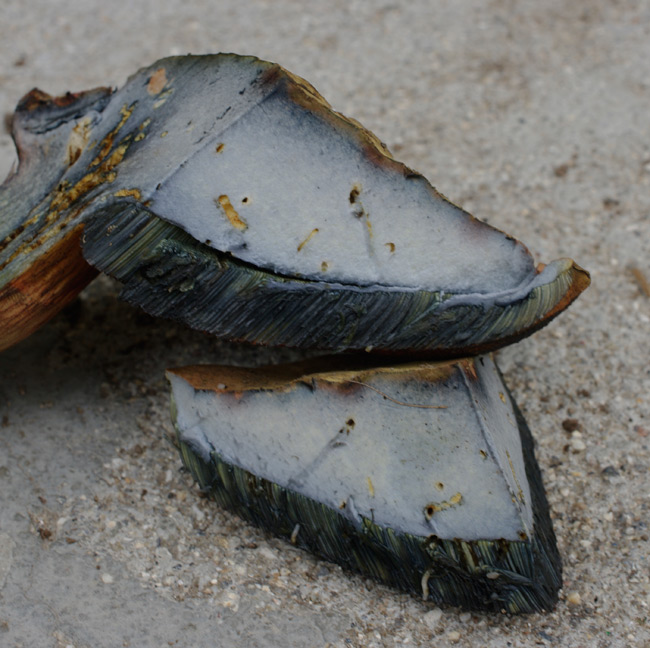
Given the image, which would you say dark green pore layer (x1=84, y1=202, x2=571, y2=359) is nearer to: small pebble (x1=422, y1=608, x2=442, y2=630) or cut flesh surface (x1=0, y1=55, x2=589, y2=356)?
cut flesh surface (x1=0, y1=55, x2=589, y2=356)

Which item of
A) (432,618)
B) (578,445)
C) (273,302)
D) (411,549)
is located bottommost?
(578,445)

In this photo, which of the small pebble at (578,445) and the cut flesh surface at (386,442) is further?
the small pebble at (578,445)

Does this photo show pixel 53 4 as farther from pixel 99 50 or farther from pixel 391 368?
pixel 391 368

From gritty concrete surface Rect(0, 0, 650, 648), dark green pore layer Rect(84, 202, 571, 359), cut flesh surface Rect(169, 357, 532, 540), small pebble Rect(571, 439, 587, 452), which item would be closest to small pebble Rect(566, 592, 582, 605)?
gritty concrete surface Rect(0, 0, 650, 648)

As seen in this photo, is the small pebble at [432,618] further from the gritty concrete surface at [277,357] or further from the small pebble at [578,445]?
the small pebble at [578,445]

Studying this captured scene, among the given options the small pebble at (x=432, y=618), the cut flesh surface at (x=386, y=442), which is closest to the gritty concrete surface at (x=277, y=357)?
the small pebble at (x=432, y=618)

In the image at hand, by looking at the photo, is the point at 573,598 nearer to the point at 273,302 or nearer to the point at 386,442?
the point at 386,442

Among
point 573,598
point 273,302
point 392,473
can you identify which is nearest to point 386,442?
point 392,473

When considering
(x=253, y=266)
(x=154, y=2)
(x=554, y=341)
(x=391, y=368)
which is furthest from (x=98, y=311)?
(x=154, y=2)
